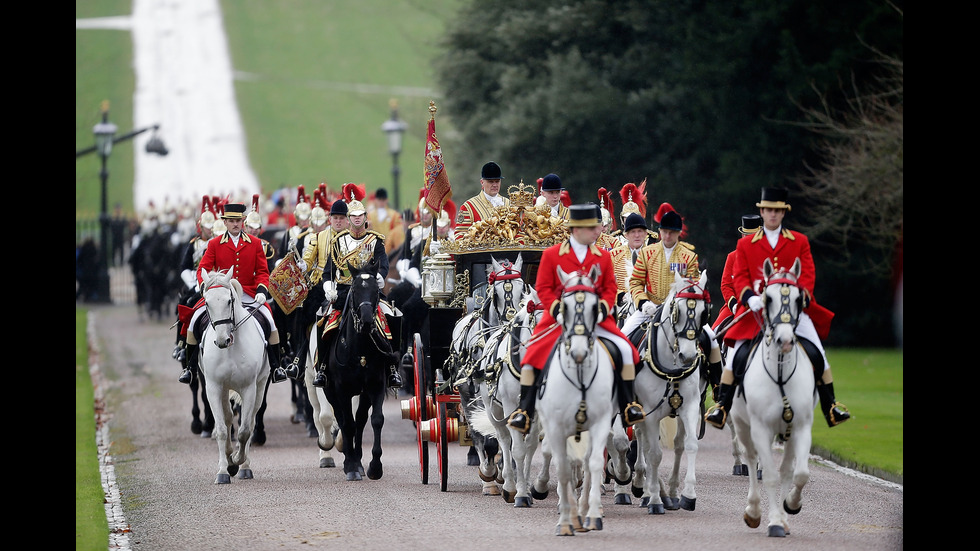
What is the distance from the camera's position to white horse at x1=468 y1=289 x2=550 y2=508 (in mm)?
12234

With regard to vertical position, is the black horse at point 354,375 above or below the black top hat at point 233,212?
below

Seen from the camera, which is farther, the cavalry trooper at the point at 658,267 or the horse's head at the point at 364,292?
the horse's head at the point at 364,292

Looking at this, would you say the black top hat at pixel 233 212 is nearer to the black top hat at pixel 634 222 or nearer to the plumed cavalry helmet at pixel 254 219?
the plumed cavalry helmet at pixel 254 219

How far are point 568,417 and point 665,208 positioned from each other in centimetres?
401

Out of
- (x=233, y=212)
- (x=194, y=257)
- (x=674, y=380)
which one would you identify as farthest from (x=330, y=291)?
(x=194, y=257)

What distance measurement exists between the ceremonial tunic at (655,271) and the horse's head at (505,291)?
102 cm

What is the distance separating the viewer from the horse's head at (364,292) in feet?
47.1

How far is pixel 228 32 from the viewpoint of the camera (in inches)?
3354

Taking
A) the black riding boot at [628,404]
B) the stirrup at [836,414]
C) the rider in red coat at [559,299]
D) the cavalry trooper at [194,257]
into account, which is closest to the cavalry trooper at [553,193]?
the rider in red coat at [559,299]

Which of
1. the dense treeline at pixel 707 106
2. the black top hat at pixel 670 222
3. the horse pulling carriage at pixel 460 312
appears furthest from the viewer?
the dense treeline at pixel 707 106

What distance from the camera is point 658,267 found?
1296 cm

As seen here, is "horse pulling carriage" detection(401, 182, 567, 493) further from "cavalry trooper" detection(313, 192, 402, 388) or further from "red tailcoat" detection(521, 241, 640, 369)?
"red tailcoat" detection(521, 241, 640, 369)

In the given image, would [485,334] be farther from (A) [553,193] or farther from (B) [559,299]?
(A) [553,193]
